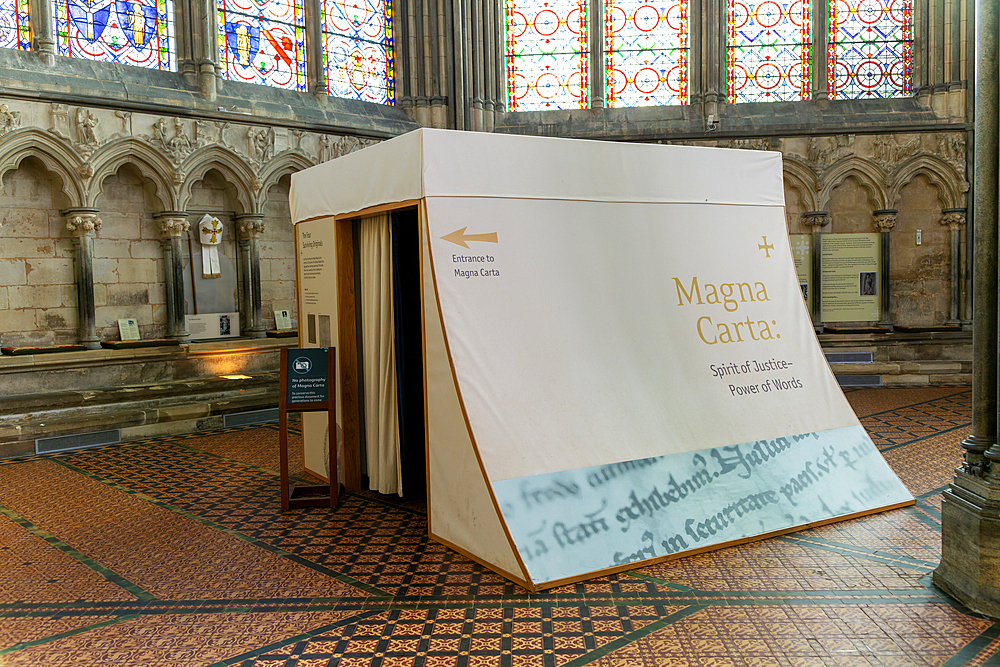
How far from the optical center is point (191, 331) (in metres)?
9.16

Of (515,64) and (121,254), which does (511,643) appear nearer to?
(121,254)

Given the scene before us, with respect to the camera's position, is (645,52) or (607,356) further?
(645,52)

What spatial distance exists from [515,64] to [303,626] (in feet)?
31.6

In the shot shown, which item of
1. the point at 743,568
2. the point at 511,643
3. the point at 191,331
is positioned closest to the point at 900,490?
the point at 743,568

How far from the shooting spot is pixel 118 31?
8.78 meters

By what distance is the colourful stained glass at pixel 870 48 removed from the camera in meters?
11.2

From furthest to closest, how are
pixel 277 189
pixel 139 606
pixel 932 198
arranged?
pixel 932 198 → pixel 277 189 → pixel 139 606

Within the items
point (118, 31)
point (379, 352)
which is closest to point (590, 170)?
point (379, 352)

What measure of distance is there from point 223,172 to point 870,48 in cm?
908

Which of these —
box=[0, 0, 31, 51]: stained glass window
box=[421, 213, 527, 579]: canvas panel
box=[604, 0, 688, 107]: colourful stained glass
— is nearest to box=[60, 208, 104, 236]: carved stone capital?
box=[0, 0, 31, 51]: stained glass window

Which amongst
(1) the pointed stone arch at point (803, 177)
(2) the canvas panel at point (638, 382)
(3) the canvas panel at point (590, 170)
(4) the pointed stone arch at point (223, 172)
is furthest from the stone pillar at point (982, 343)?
(4) the pointed stone arch at point (223, 172)

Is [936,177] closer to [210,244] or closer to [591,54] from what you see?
[591,54]

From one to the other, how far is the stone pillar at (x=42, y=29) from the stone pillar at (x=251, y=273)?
2515 millimetres

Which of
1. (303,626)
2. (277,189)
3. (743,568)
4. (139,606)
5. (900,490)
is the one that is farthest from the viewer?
(277,189)
